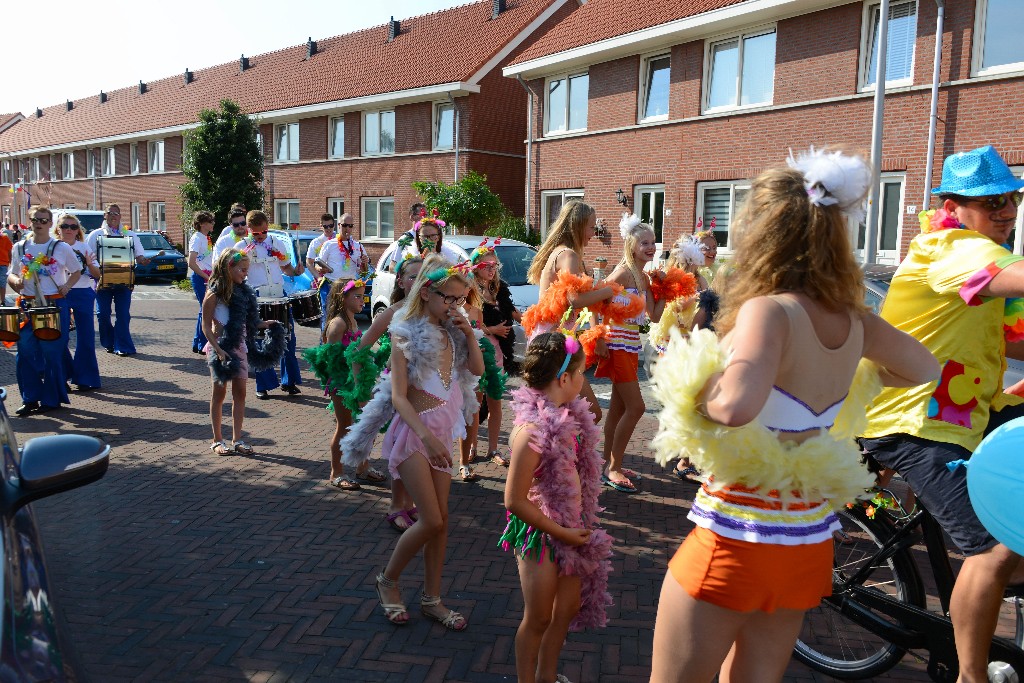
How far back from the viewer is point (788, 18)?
16.0 meters

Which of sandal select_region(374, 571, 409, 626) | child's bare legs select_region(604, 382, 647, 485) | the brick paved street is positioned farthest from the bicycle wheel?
child's bare legs select_region(604, 382, 647, 485)

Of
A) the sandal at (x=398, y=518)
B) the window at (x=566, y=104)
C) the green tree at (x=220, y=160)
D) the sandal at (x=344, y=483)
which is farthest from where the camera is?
the green tree at (x=220, y=160)

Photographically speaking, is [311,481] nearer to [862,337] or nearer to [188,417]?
[188,417]

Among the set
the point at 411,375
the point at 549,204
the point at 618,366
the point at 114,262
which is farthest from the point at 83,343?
the point at 549,204

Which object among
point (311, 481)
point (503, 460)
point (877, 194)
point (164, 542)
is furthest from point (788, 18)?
point (164, 542)

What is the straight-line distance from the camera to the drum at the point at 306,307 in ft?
29.1

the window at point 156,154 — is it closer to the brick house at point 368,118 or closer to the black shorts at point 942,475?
the brick house at point 368,118

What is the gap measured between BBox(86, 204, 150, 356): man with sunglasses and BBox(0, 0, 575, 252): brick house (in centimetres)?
856

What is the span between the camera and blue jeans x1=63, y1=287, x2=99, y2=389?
30.9ft

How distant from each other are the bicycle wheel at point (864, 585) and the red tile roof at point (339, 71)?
23.2 m

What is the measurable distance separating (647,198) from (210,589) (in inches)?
673

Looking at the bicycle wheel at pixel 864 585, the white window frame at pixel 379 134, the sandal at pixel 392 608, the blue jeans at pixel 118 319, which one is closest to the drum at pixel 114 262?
the blue jeans at pixel 118 319

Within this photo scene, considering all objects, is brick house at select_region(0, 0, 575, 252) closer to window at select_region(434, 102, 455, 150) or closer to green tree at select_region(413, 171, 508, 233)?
window at select_region(434, 102, 455, 150)

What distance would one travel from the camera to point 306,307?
8.97 metres
